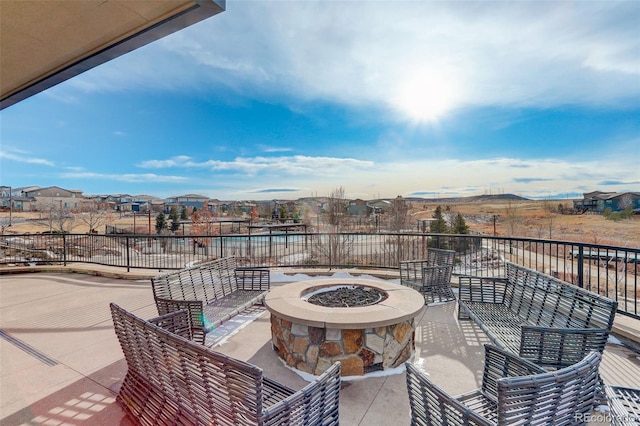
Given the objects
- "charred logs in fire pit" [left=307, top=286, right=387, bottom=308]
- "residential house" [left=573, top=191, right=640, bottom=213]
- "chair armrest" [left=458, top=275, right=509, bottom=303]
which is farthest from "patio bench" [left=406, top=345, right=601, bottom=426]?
"residential house" [left=573, top=191, right=640, bottom=213]

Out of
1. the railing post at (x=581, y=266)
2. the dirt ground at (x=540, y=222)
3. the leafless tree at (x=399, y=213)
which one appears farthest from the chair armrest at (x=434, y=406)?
the dirt ground at (x=540, y=222)

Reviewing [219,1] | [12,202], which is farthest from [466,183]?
[12,202]

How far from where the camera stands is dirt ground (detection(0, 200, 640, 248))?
1736 centimetres

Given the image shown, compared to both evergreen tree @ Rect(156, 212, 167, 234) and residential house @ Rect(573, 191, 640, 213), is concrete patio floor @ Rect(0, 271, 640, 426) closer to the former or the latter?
residential house @ Rect(573, 191, 640, 213)

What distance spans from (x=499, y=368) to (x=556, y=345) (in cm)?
82

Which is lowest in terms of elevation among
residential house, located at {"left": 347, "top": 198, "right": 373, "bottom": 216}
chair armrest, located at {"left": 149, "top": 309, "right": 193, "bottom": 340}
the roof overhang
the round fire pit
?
the round fire pit

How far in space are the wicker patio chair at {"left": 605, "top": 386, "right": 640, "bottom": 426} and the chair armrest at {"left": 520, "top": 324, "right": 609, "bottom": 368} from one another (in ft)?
Result: 1.19

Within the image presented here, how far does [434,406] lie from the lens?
1.32m

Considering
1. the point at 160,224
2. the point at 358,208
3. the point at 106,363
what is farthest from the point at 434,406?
the point at 160,224

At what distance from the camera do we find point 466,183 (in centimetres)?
2402

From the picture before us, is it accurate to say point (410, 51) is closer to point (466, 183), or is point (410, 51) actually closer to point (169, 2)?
point (169, 2)

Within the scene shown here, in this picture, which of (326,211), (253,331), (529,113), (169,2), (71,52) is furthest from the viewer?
(529,113)

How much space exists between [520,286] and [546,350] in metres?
1.29

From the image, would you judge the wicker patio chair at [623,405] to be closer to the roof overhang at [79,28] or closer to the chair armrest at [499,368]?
the chair armrest at [499,368]
